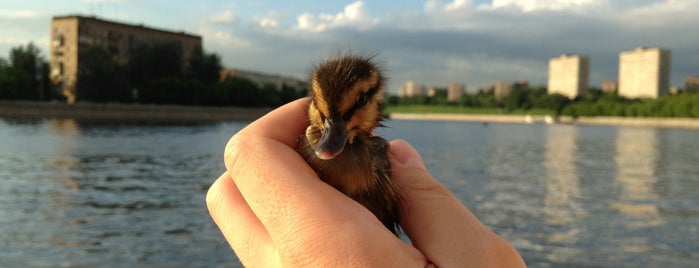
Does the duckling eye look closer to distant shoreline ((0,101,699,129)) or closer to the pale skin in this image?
the pale skin

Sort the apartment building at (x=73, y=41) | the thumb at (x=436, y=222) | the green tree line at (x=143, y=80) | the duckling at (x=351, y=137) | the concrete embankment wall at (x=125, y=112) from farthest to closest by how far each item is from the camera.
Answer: the apartment building at (x=73, y=41)
the green tree line at (x=143, y=80)
the concrete embankment wall at (x=125, y=112)
the duckling at (x=351, y=137)
the thumb at (x=436, y=222)

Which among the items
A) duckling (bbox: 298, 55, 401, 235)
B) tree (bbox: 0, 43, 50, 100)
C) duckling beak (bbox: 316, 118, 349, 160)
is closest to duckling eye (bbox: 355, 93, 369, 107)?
duckling (bbox: 298, 55, 401, 235)

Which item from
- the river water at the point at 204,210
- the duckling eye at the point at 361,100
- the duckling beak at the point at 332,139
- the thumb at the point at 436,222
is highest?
the duckling eye at the point at 361,100

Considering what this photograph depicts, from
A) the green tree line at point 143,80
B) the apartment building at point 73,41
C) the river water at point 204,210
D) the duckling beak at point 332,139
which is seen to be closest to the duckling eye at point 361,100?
the duckling beak at point 332,139

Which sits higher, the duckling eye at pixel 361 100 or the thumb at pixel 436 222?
the duckling eye at pixel 361 100

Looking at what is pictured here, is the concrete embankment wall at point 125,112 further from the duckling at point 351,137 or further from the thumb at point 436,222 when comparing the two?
the thumb at point 436,222

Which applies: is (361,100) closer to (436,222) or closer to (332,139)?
(332,139)

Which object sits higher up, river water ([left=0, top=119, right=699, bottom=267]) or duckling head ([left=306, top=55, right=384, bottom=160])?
duckling head ([left=306, top=55, right=384, bottom=160])
